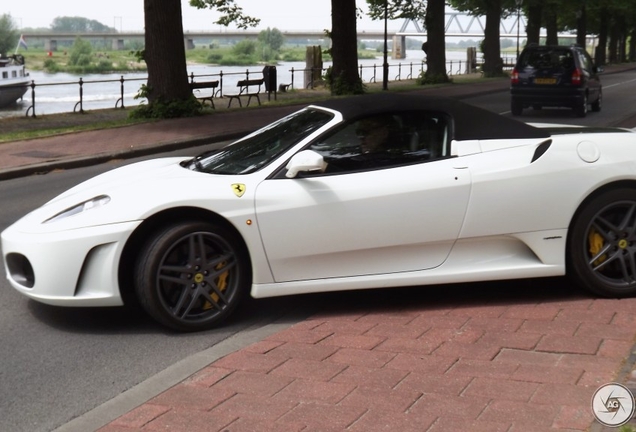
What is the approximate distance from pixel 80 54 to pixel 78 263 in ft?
156

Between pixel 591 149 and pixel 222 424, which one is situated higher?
pixel 591 149

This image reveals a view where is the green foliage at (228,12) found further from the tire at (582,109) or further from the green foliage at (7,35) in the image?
the green foliage at (7,35)

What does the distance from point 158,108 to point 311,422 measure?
1831cm

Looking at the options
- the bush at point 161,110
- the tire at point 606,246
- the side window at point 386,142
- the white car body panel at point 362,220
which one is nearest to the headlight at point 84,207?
the white car body panel at point 362,220

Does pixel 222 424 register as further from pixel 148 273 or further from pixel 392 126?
pixel 392 126

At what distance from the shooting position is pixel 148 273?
5.73 metres

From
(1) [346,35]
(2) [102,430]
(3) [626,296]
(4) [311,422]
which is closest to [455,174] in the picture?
(3) [626,296]

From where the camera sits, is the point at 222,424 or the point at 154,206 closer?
the point at 222,424

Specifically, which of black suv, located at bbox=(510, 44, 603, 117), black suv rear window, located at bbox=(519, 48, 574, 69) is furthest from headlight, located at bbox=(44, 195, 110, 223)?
black suv rear window, located at bbox=(519, 48, 574, 69)

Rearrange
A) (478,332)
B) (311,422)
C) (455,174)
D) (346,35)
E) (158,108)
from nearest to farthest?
1. (311,422)
2. (478,332)
3. (455,174)
4. (158,108)
5. (346,35)

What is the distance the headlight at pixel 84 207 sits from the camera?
595cm

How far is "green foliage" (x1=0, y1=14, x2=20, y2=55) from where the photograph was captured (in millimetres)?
54438

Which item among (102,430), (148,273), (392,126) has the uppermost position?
(392,126)

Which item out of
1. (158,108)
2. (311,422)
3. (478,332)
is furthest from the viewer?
(158,108)
